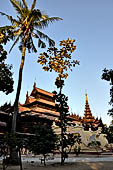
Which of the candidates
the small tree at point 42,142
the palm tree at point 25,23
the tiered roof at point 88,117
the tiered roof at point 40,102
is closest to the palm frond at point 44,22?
the palm tree at point 25,23

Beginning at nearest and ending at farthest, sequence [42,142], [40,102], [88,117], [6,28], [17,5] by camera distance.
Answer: [42,142] < [6,28] < [17,5] < [40,102] < [88,117]

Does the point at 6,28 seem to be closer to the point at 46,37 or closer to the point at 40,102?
the point at 46,37

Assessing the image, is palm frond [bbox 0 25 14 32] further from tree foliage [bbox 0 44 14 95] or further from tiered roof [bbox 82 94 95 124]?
tiered roof [bbox 82 94 95 124]

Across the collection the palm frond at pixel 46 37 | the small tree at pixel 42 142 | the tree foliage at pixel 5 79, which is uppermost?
the palm frond at pixel 46 37

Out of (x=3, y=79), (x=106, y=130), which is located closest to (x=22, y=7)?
(x=3, y=79)

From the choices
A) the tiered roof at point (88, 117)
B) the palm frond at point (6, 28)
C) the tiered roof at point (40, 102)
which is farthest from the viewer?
the tiered roof at point (88, 117)

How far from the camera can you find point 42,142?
1057 centimetres

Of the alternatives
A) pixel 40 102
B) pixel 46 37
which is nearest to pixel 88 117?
pixel 40 102

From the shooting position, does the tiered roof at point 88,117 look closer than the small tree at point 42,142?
No

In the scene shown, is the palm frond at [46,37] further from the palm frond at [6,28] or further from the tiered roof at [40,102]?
the tiered roof at [40,102]

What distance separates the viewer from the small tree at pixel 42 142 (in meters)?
10.5

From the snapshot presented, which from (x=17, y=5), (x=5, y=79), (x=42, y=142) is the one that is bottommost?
(x=42, y=142)

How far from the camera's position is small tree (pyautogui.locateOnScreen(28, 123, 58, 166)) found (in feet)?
34.6

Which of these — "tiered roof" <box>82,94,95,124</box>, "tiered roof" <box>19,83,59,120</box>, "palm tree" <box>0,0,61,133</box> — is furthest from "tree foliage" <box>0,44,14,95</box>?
"tiered roof" <box>82,94,95,124</box>
